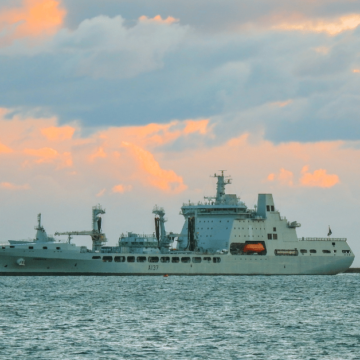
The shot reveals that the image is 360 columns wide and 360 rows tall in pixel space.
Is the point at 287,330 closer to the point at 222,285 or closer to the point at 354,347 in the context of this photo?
the point at 354,347

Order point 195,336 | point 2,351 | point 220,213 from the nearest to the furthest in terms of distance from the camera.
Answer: point 2,351, point 195,336, point 220,213

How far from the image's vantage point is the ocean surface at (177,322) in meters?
37.5

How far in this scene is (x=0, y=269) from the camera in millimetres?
87875

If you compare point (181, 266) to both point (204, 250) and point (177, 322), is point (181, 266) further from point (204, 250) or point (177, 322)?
point (177, 322)

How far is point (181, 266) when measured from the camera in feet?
300

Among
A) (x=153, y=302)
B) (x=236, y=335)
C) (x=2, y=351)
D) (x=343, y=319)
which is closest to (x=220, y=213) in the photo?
(x=153, y=302)

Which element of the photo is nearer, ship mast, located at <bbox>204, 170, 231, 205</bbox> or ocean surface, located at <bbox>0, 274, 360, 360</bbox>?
ocean surface, located at <bbox>0, 274, 360, 360</bbox>

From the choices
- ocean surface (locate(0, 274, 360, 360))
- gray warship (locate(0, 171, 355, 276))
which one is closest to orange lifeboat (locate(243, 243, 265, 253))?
gray warship (locate(0, 171, 355, 276))

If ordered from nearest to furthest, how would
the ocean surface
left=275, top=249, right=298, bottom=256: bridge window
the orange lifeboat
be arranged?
the ocean surface → the orange lifeboat → left=275, top=249, right=298, bottom=256: bridge window

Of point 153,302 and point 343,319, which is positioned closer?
point 343,319

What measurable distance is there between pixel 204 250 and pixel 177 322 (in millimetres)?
46495

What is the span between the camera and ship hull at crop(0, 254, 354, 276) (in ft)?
284

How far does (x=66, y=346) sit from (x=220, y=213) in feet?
184

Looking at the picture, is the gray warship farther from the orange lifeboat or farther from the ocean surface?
the ocean surface
